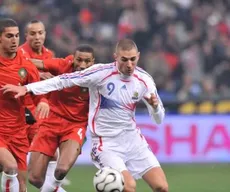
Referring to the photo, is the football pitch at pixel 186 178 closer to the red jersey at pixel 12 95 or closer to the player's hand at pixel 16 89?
the red jersey at pixel 12 95

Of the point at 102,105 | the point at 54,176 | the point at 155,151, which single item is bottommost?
the point at 155,151

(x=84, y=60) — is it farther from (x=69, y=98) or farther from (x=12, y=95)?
(x=12, y=95)

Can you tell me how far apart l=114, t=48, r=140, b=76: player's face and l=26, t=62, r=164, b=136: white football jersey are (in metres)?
0.15

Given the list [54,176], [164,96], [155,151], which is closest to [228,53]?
[164,96]

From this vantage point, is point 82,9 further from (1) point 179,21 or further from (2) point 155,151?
(2) point 155,151

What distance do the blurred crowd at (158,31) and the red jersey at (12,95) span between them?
817cm

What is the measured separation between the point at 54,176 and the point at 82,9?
1010 cm

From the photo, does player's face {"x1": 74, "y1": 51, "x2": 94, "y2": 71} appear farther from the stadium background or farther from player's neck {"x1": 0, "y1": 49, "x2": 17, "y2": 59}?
the stadium background

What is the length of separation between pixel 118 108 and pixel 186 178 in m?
4.69

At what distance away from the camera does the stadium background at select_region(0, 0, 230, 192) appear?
16.6 meters

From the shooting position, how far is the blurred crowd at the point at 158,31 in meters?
18.8

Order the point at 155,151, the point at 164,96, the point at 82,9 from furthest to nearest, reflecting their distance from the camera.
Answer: the point at 82,9, the point at 164,96, the point at 155,151

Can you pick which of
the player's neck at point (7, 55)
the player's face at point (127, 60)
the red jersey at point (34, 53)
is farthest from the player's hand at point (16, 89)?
→ the red jersey at point (34, 53)

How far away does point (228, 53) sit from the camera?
19.6 meters
